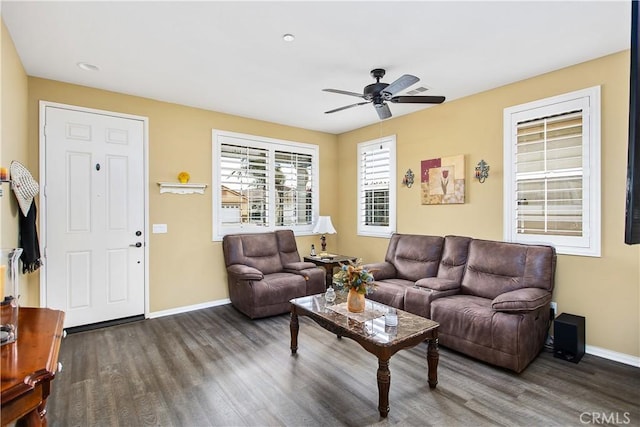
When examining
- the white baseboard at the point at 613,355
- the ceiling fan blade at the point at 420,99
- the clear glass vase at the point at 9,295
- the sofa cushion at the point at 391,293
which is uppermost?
the ceiling fan blade at the point at 420,99

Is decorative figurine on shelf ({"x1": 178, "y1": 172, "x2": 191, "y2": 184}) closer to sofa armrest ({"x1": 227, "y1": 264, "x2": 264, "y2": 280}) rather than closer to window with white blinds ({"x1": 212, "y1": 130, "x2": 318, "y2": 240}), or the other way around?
window with white blinds ({"x1": 212, "y1": 130, "x2": 318, "y2": 240})

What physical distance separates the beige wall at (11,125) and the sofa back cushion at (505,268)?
4.49 m

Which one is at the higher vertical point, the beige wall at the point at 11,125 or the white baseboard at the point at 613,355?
the beige wall at the point at 11,125

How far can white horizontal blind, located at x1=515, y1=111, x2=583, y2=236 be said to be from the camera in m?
3.28

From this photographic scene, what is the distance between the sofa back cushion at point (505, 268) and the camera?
3.21 meters

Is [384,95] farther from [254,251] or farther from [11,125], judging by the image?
[11,125]

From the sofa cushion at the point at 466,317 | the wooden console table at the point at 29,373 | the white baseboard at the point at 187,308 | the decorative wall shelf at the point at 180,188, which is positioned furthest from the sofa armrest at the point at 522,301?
the decorative wall shelf at the point at 180,188

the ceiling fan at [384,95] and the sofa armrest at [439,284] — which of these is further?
the sofa armrest at [439,284]

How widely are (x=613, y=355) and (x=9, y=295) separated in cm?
468

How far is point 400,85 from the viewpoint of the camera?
290 cm

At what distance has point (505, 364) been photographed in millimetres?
2775

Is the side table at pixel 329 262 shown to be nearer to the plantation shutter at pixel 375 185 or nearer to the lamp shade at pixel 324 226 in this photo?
the lamp shade at pixel 324 226

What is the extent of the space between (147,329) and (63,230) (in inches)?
58.5

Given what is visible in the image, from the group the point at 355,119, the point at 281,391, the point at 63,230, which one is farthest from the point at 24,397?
the point at 355,119
